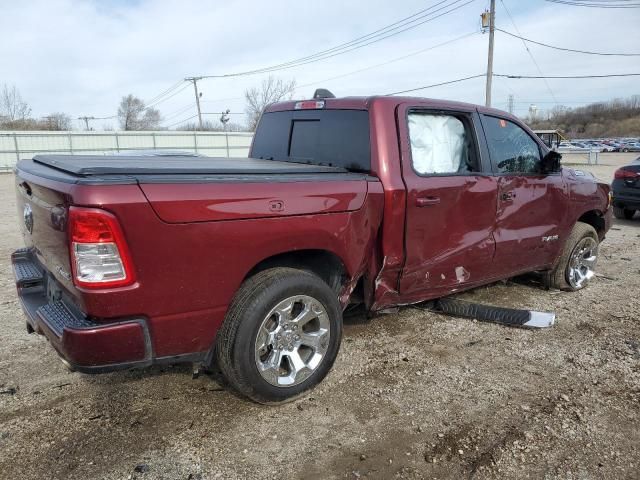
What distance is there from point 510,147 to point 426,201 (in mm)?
1400

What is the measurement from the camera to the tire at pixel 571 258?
5.32 meters

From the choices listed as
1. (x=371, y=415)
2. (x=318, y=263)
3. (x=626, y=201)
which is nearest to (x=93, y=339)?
(x=318, y=263)

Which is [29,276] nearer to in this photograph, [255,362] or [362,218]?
[255,362]

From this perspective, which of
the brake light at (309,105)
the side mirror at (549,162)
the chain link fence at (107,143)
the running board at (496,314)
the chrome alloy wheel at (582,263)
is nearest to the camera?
the brake light at (309,105)

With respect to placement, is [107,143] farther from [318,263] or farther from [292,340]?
[292,340]

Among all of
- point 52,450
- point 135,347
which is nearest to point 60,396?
point 52,450

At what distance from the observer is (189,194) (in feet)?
8.31

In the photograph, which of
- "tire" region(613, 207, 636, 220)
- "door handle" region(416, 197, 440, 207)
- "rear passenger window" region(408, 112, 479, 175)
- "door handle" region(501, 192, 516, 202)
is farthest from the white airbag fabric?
"tire" region(613, 207, 636, 220)

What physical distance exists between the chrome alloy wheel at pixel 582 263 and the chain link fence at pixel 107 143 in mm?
27362

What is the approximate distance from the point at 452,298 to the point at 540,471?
2548mm

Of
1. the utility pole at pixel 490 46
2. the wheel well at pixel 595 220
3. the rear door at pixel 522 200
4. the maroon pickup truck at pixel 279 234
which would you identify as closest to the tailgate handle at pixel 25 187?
the maroon pickup truck at pixel 279 234

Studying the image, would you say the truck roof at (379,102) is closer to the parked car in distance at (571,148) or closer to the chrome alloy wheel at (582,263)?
the chrome alloy wheel at (582,263)

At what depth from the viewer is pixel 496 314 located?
458 cm

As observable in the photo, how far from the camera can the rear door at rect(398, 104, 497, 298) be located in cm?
362
